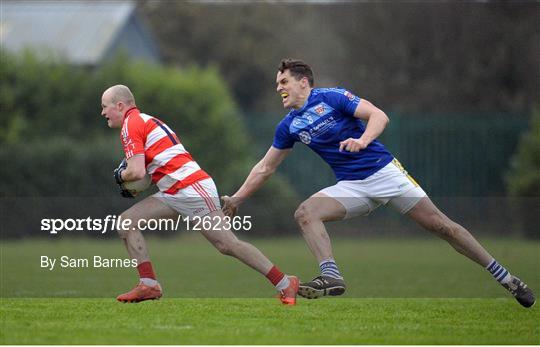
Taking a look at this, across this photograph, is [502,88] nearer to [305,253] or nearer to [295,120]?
[305,253]

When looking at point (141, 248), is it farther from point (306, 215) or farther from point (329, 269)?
point (329, 269)

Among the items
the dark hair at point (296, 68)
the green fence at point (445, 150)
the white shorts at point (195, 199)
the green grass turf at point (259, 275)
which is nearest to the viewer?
the white shorts at point (195, 199)

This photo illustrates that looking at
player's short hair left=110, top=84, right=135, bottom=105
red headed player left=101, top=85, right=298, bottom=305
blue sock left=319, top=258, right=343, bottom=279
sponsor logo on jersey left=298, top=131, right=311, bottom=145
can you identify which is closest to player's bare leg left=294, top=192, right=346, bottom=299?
blue sock left=319, top=258, right=343, bottom=279

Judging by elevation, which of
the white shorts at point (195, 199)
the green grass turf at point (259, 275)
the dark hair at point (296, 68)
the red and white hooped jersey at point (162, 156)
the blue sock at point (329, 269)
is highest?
the dark hair at point (296, 68)

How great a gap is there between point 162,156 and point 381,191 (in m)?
2.13

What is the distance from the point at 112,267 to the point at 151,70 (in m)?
12.7

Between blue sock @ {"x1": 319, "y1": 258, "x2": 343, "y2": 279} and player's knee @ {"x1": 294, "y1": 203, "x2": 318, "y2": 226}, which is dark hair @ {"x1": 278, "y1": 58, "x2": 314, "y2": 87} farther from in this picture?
blue sock @ {"x1": 319, "y1": 258, "x2": 343, "y2": 279}

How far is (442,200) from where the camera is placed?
2814 cm

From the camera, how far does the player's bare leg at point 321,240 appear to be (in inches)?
408

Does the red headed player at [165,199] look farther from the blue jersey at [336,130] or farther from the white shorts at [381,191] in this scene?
the blue jersey at [336,130]

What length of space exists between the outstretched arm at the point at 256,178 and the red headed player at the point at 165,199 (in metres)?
0.62

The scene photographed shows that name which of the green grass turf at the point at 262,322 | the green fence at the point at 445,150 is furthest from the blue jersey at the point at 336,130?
the green fence at the point at 445,150

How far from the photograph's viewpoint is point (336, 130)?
10.8 meters

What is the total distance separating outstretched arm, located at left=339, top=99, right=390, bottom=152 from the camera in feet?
33.4
